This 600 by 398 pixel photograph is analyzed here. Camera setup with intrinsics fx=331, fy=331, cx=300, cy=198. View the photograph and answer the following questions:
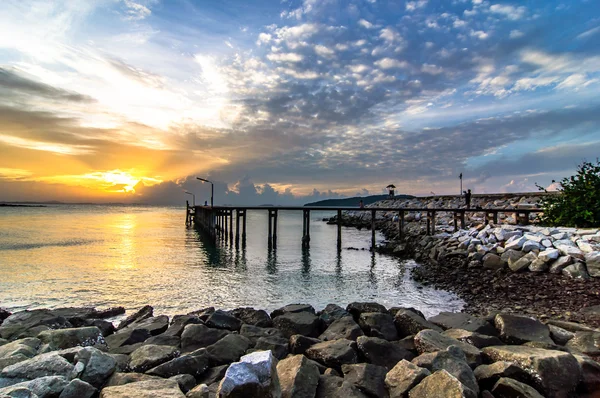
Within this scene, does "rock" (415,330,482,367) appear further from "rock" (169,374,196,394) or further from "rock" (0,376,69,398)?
"rock" (0,376,69,398)

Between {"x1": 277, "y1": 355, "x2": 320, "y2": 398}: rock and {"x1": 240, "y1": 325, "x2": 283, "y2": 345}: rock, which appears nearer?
{"x1": 277, "y1": 355, "x2": 320, "y2": 398}: rock

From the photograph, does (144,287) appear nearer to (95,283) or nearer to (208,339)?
(95,283)

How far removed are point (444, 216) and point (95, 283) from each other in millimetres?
35597

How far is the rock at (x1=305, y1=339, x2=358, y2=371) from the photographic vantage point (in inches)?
Answer: 204

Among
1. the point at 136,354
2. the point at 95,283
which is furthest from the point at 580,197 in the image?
the point at 95,283

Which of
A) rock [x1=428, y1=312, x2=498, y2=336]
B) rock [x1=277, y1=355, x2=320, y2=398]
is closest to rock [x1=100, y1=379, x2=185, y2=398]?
rock [x1=277, y1=355, x2=320, y2=398]

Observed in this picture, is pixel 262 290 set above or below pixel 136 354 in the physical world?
below

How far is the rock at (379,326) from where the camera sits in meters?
6.87

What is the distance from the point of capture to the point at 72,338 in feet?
19.8

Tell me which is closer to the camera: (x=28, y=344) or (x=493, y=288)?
(x=28, y=344)

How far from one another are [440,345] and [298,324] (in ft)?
10.6

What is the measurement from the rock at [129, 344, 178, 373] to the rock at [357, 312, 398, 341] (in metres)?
3.87

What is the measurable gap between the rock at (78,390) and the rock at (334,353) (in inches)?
124

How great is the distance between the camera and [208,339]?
6.52 m
